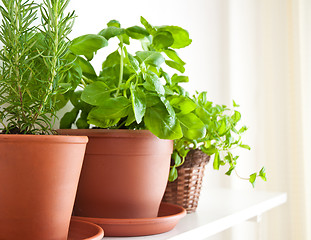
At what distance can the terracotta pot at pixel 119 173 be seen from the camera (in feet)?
2.18

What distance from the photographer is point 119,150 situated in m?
0.66

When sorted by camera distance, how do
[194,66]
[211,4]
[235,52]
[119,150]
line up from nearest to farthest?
1. [119,150]
2. [194,66]
3. [211,4]
4. [235,52]

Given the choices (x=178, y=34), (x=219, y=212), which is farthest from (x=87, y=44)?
(x=219, y=212)

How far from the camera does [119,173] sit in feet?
2.19

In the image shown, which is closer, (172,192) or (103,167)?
(103,167)

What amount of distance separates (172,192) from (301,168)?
116 cm

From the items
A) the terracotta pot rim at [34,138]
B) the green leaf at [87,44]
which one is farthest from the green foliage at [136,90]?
the terracotta pot rim at [34,138]

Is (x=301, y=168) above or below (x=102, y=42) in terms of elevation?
below

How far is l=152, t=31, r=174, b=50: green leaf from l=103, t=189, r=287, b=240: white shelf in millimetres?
338

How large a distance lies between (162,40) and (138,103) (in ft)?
0.61

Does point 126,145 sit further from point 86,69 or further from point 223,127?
point 223,127

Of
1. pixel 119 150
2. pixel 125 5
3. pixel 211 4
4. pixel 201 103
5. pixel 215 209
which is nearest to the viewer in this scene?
pixel 119 150

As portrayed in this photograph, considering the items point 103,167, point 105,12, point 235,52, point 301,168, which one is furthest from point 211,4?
point 103,167

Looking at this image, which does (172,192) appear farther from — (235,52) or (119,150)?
(235,52)
